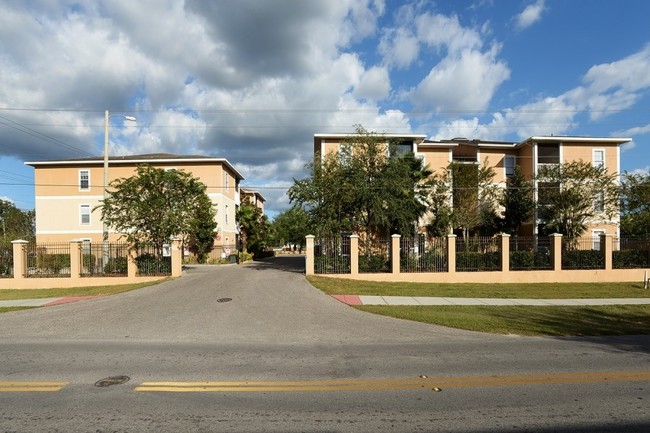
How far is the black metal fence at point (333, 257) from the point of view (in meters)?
19.8

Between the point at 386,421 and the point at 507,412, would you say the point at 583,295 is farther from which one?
the point at 386,421

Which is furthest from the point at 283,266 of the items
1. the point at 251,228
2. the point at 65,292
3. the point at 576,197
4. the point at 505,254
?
the point at 576,197

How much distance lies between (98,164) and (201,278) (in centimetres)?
2549

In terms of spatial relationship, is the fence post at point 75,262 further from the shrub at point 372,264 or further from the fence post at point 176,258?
the shrub at point 372,264

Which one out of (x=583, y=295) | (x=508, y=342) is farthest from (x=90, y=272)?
(x=583, y=295)

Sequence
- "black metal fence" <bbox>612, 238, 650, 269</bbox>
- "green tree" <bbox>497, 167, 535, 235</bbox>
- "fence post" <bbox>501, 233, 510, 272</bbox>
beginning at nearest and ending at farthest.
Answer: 1. "fence post" <bbox>501, 233, 510, 272</bbox>
2. "black metal fence" <bbox>612, 238, 650, 269</bbox>
3. "green tree" <bbox>497, 167, 535, 235</bbox>

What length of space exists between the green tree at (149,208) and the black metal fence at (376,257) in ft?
33.4

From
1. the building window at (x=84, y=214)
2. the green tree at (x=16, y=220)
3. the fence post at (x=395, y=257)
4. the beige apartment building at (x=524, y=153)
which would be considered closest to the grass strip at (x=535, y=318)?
the fence post at (x=395, y=257)

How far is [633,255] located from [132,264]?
1097 inches

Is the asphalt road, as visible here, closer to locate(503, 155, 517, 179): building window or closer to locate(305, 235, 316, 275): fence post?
locate(305, 235, 316, 275): fence post

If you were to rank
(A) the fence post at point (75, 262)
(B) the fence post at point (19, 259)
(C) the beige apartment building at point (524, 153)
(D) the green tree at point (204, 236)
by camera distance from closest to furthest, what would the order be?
(A) the fence post at point (75, 262)
(B) the fence post at point (19, 259)
(C) the beige apartment building at point (524, 153)
(D) the green tree at point (204, 236)

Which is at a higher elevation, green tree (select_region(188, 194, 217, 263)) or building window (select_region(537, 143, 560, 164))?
building window (select_region(537, 143, 560, 164))

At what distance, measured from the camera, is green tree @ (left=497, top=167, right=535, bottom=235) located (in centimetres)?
2923

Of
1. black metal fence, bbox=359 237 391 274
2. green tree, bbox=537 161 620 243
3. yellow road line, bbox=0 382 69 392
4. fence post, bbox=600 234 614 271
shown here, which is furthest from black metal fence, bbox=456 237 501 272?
yellow road line, bbox=0 382 69 392
